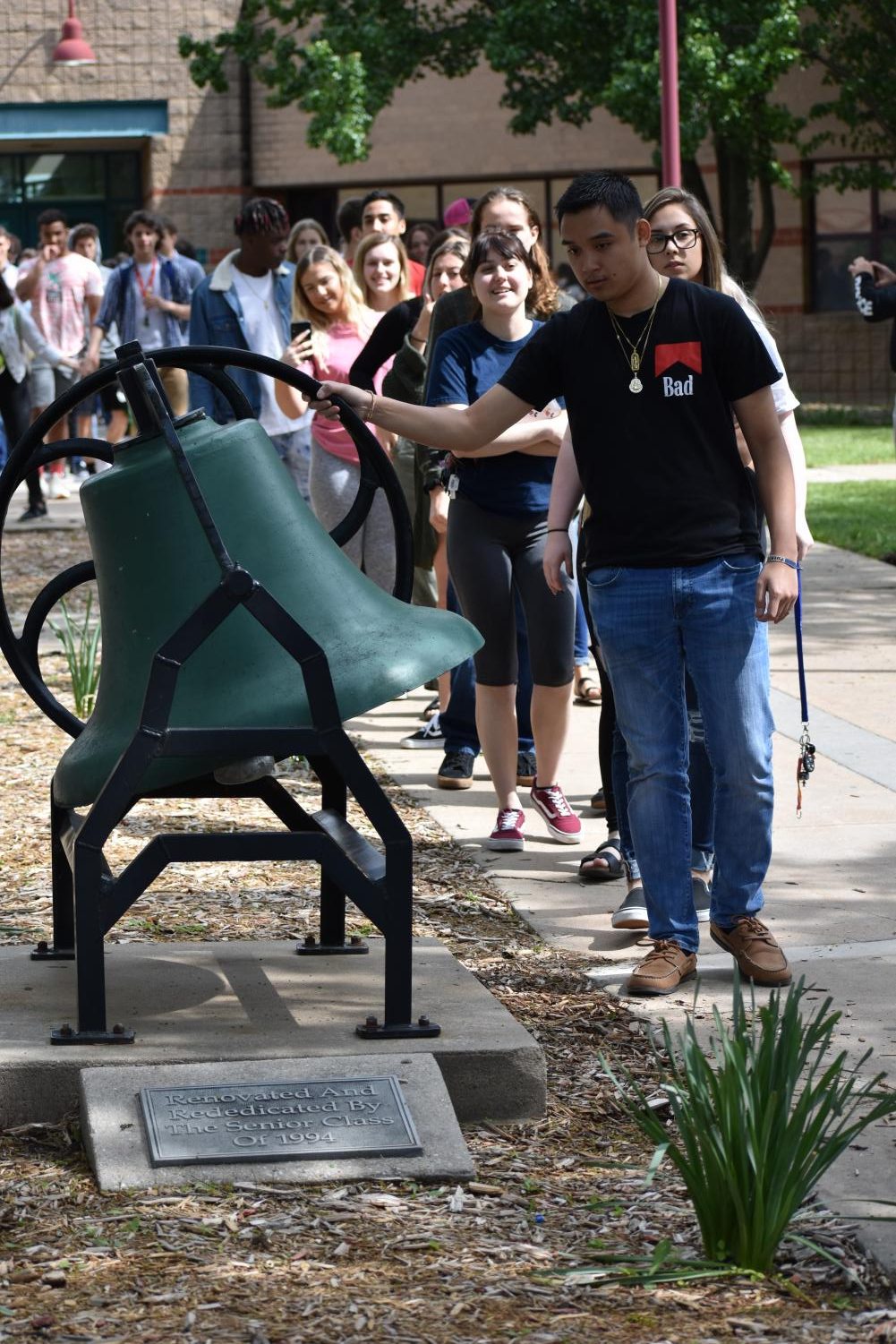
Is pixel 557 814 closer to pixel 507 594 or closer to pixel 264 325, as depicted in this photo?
pixel 507 594

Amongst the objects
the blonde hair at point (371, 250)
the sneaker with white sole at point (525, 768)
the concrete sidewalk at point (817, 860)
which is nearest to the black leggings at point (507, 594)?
the concrete sidewalk at point (817, 860)

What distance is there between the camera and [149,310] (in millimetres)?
13227

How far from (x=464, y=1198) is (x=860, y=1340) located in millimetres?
825

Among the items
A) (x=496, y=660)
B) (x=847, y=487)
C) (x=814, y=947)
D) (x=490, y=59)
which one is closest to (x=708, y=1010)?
(x=814, y=947)

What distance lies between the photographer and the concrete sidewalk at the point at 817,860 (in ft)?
14.4

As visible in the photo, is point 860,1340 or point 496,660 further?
point 496,660

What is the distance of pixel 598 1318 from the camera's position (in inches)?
121

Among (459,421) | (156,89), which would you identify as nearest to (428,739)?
(459,421)

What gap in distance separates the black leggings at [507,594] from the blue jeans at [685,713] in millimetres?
1444

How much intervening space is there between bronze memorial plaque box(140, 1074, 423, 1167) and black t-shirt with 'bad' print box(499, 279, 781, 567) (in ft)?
4.71

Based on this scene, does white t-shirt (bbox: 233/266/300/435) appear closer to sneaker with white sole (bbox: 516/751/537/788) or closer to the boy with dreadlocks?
the boy with dreadlocks

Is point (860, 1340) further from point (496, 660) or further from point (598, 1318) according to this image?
point (496, 660)

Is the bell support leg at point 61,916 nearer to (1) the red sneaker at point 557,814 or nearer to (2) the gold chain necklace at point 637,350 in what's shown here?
(2) the gold chain necklace at point 637,350

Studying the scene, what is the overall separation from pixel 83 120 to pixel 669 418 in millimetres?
25836
